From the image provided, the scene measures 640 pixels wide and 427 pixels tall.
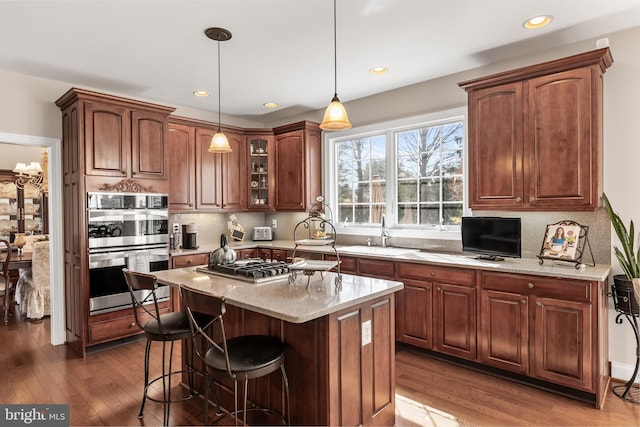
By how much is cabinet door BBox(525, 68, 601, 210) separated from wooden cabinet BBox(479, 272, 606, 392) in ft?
2.25

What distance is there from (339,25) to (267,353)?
237cm

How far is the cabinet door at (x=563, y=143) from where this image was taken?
9.04ft

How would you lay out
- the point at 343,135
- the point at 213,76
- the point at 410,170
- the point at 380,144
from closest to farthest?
the point at 213,76 → the point at 410,170 → the point at 380,144 → the point at 343,135

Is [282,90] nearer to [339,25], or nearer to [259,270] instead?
[339,25]

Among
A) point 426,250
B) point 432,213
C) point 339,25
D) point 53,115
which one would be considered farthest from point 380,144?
point 53,115

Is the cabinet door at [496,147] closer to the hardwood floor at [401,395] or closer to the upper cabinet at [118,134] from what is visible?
the hardwood floor at [401,395]

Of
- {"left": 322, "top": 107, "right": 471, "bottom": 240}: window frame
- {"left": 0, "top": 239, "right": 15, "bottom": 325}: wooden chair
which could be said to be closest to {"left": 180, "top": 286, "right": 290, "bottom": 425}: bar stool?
{"left": 322, "top": 107, "right": 471, "bottom": 240}: window frame

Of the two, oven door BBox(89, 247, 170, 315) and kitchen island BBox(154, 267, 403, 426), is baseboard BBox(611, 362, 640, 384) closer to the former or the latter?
kitchen island BBox(154, 267, 403, 426)

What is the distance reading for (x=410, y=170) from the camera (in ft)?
14.1

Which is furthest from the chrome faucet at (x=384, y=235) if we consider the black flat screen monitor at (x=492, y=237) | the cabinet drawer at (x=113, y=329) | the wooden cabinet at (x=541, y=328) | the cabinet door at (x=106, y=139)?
the cabinet door at (x=106, y=139)

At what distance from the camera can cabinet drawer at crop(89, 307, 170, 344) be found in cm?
363

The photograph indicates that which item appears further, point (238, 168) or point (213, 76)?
point (238, 168)

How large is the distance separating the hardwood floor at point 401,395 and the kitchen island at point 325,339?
48cm

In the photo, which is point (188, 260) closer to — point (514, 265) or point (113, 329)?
point (113, 329)
